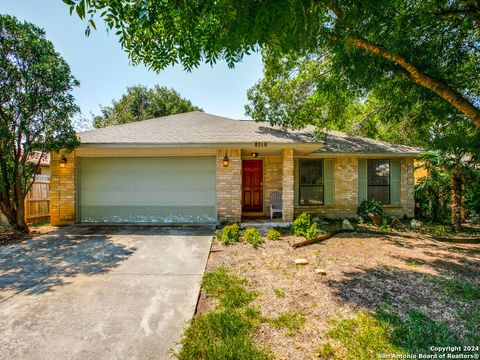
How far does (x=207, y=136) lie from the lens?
303 inches

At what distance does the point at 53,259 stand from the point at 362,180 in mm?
10205

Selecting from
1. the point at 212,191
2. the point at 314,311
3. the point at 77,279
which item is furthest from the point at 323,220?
the point at 77,279

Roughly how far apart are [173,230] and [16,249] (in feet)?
11.9

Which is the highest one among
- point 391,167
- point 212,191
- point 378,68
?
point 378,68

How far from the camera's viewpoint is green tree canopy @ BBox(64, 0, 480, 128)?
265 cm

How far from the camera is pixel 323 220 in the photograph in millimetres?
8961

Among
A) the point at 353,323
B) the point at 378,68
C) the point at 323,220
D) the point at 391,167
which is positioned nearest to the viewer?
the point at 353,323

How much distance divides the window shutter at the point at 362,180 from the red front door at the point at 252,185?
159 inches

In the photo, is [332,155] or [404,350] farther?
[332,155]

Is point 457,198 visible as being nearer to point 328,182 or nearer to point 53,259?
point 328,182

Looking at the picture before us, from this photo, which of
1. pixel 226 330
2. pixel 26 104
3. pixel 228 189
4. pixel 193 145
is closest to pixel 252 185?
pixel 228 189

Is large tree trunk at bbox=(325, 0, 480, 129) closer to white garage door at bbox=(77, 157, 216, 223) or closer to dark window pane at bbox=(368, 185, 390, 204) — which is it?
white garage door at bbox=(77, 157, 216, 223)

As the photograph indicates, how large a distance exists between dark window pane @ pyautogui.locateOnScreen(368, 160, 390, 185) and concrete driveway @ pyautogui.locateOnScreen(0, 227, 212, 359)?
7683 mm

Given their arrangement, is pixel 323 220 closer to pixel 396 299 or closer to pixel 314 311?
pixel 396 299
